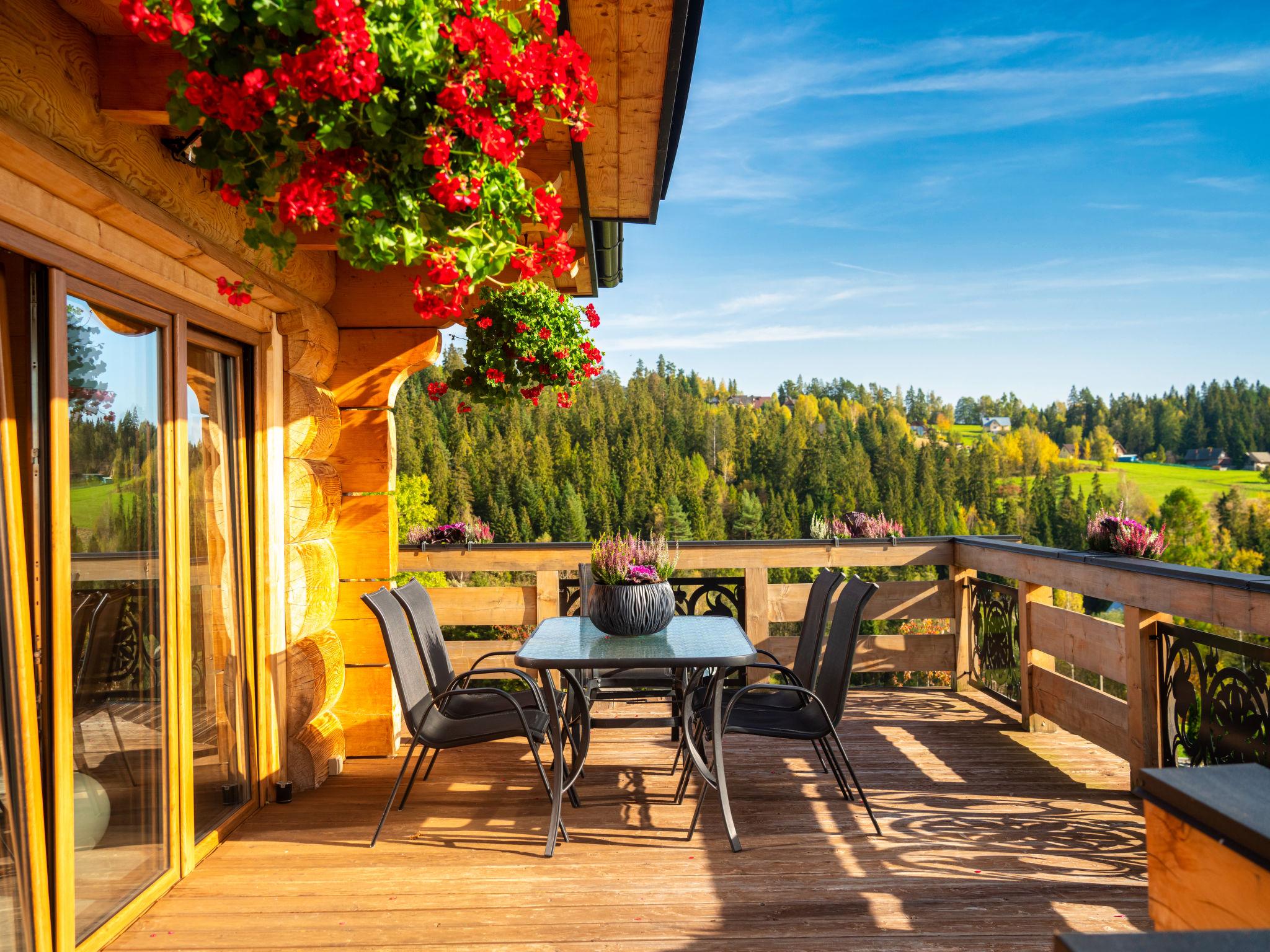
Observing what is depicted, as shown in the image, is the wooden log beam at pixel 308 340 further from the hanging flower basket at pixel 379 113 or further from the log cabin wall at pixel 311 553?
the hanging flower basket at pixel 379 113

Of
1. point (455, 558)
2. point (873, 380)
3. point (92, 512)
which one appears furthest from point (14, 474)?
point (873, 380)

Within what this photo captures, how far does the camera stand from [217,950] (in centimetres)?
263

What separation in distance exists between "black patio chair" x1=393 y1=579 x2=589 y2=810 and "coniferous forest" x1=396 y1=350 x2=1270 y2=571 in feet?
48.1

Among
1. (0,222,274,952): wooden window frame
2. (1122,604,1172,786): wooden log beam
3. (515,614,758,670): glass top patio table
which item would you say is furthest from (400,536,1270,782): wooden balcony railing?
(0,222,274,952): wooden window frame

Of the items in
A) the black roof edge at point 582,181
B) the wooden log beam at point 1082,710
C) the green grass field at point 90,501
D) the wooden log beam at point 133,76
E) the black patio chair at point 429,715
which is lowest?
the wooden log beam at point 1082,710

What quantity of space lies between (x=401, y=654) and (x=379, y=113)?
8.17 ft

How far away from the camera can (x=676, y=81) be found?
2.72 m

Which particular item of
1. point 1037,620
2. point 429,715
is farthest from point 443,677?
point 1037,620

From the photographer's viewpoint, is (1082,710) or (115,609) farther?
(1082,710)

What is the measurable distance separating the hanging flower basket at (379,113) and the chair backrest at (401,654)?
6.17 feet

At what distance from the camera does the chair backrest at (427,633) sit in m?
3.60

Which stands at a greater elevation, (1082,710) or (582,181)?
(582,181)

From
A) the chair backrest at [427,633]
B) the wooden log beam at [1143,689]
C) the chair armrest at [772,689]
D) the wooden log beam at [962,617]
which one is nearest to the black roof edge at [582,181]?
the chair backrest at [427,633]

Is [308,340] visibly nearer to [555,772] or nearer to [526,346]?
[526,346]
